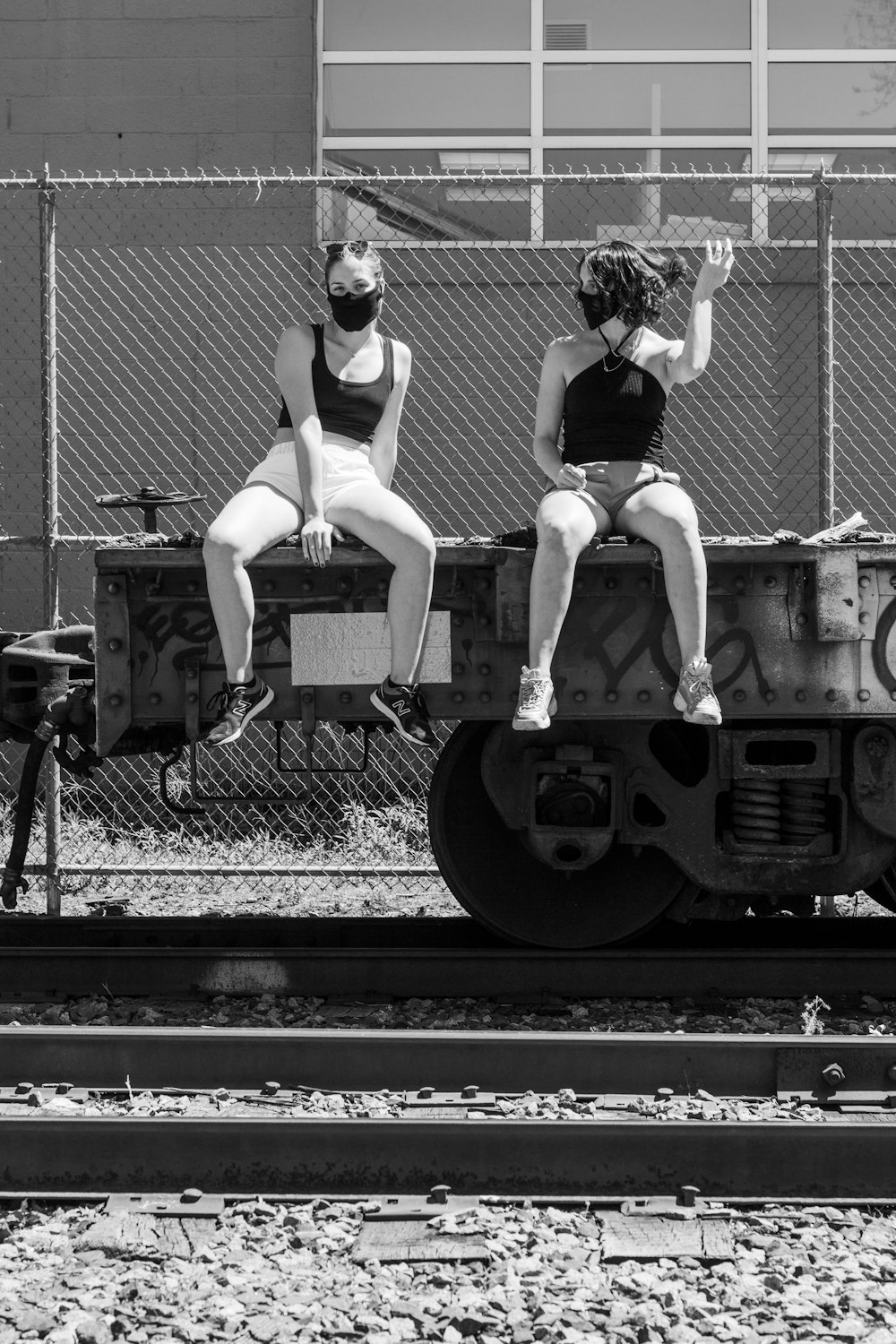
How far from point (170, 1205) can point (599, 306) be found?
10.5ft

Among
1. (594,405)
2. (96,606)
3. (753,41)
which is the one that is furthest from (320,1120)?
(753,41)

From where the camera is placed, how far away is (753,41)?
29.3 feet

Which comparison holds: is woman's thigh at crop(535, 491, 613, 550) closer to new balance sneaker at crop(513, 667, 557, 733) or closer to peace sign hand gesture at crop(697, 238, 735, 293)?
new balance sneaker at crop(513, 667, 557, 733)

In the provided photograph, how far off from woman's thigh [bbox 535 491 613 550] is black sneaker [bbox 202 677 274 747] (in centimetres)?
109

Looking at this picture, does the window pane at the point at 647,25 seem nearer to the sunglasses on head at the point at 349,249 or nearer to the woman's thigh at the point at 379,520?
the sunglasses on head at the point at 349,249

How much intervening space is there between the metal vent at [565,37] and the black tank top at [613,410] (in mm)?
4870

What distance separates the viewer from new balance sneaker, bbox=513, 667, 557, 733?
4.47m

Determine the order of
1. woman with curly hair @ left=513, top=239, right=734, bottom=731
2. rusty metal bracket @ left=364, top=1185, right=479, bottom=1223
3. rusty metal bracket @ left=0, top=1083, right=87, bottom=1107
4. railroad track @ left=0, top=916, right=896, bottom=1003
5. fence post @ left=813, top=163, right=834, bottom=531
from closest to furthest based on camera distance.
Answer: rusty metal bracket @ left=364, top=1185, right=479, bottom=1223 < rusty metal bracket @ left=0, top=1083, right=87, bottom=1107 < woman with curly hair @ left=513, top=239, right=734, bottom=731 < railroad track @ left=0, top=916, right=896, bottom=1003 < fence post @ left=813, top=163, right=834, bottom=531

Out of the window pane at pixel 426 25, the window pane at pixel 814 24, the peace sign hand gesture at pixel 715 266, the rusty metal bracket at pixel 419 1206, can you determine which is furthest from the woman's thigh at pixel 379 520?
the window pane at pixel 814 24

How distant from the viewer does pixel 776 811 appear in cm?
516

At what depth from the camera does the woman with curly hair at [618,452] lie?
457 centimetres

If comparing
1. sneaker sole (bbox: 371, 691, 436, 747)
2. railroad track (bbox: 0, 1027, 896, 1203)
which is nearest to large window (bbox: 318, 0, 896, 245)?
sneaker sole (bbox: 371, 691, 436, 747)

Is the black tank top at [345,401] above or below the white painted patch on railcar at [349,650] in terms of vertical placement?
above

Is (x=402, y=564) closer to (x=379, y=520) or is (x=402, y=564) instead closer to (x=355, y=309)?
(x=379, y=520)
